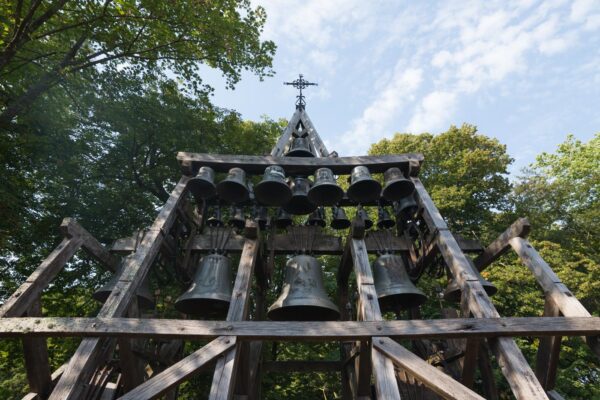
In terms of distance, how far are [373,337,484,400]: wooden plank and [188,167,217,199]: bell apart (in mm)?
2937

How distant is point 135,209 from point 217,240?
5.94m

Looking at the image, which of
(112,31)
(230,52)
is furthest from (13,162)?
(230,52)

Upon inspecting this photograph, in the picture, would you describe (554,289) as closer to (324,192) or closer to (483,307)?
(483,307)

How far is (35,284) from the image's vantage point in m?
3.26

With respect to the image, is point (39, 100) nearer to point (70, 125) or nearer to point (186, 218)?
point (70, 125)

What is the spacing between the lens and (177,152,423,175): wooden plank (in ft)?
16.2

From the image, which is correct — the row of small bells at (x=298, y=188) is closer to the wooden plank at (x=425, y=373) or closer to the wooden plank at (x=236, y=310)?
the wooden plank at (x=236, y=310)

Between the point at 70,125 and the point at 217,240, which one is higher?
the point at 70,125

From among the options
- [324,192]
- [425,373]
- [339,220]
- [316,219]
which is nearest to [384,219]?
[339,220]

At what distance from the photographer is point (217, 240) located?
4.69 m

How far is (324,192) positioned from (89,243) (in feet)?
9.40

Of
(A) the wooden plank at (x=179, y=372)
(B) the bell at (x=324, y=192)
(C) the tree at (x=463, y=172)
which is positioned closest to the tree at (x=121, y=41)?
(B) the bell at (x=324, y=192)

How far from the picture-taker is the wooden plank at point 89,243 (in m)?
3.64

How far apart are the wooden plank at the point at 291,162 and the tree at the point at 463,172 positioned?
9.03 meters
